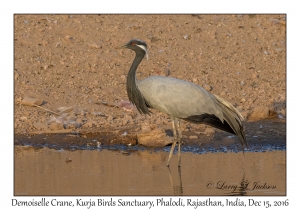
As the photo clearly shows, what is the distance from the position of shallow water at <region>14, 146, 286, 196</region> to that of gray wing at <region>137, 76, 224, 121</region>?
2.43 ft

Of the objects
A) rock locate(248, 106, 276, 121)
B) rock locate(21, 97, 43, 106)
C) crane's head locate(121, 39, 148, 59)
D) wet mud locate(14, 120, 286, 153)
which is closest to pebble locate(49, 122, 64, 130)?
wet mud locate(14, 120, 286, 153)

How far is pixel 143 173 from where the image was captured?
9203mm

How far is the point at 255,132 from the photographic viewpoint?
12094 millimetres

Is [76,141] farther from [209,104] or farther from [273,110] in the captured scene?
[273,110]

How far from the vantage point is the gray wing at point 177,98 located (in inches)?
388

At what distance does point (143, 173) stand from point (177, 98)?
50.4 inches

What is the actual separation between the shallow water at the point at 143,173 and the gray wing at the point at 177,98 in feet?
2.43

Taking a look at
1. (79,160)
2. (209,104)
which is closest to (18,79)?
(79,160)

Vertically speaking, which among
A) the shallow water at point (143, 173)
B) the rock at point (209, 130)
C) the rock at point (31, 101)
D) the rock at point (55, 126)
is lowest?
the shallow water at point (143, 173)

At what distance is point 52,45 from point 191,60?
292 centimetres

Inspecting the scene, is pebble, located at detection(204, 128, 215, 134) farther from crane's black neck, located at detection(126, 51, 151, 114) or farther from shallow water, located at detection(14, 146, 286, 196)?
crane's black neck, located at detection(126, 51, 151, 114)

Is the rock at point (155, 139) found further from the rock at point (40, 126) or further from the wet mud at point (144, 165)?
the rock at point (40, 126)

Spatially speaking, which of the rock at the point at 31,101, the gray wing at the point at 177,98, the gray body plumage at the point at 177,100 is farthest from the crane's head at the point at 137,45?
the rock at the point at 31,101

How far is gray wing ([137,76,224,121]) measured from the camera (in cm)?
986
